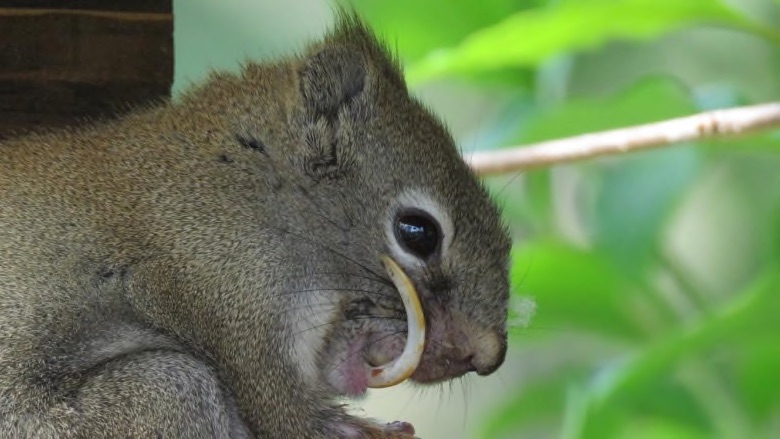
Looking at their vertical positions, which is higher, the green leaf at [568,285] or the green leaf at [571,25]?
the green leaf at [571,25]

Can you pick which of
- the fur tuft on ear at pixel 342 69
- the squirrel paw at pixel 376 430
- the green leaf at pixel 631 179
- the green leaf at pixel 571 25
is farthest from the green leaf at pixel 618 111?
the squirrel paw at pixel 376 430

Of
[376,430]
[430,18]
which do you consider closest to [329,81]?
[376,430]

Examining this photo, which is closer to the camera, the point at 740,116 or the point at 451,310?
the point at 451,310

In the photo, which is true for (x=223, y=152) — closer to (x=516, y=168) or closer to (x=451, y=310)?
(x=451, y=310)

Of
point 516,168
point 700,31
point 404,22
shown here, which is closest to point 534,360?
point 700,31

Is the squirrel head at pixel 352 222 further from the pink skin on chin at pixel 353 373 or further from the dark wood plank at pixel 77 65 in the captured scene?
the dark wood plank at pixel 77 65

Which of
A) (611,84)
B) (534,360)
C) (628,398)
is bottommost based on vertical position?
(628,398)

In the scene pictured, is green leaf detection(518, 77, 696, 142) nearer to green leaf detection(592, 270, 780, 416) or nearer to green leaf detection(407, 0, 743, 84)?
green leaf detection(407, 0, 743, 84)
